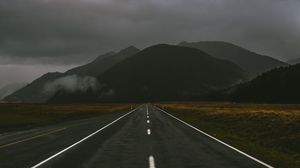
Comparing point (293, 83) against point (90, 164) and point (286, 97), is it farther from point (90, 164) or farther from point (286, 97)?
point (90, 164)

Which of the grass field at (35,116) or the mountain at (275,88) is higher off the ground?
the mountain at (275,88)

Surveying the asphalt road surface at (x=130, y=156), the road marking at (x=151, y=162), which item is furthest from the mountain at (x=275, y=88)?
the road marking at (x=151, y=162)

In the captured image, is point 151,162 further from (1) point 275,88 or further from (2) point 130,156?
(1) point 275,88

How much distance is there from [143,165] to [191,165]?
1.63 meters

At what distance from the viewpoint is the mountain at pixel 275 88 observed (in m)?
160

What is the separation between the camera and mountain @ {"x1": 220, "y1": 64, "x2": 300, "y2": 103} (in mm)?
159500

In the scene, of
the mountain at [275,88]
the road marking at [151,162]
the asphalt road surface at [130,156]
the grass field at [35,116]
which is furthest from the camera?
the mountain at [275,88]

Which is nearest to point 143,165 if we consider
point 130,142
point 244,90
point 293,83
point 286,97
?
point 130,142

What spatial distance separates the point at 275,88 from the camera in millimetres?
173500

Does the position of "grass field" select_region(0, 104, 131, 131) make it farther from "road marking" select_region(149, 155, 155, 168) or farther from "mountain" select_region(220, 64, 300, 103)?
"mountain" select_region(220, 64, 300, 103)

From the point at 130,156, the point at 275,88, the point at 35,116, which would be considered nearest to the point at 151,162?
the point at 130,156

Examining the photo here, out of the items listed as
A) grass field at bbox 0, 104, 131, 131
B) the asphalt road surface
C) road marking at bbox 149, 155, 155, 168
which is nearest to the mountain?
grass field at bbox 0, 104, 131, 131

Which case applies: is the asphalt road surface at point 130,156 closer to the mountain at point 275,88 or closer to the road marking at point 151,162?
the road marking at point 151,162

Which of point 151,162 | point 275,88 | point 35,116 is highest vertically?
point 275,88
